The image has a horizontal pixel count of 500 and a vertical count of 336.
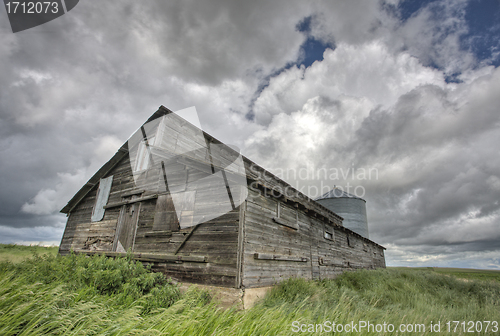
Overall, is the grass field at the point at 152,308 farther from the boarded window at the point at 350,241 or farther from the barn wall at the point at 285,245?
the boarded window at the point at 350,241

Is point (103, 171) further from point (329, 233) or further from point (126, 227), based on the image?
point (329, 233)

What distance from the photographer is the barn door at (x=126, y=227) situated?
384 inches

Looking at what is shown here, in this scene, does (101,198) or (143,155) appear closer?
(143,155)

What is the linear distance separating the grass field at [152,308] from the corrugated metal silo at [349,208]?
11229 mm

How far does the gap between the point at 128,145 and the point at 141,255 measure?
640 cm

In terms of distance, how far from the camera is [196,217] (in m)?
7.97

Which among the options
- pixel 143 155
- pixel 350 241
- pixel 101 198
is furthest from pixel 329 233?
pixel 101 198

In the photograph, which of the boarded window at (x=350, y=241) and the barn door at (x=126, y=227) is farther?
the boarded window at (x=350, y=241)

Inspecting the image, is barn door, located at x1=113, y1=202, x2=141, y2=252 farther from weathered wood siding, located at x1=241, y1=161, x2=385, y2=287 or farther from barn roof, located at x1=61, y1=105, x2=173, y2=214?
weathered wood siding, located at x1=241, y1=161, x2=385, y2=287

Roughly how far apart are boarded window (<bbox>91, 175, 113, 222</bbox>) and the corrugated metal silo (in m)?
18.3

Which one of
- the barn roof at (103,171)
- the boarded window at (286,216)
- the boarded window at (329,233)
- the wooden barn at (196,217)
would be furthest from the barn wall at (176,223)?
the boarded window at (329,233)

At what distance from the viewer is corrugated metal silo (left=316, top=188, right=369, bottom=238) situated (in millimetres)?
21891

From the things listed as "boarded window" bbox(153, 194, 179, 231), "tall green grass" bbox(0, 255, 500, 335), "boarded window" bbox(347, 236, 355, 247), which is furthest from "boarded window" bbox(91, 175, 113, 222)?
"boarded window" bbox(347, 236, 355, 247)

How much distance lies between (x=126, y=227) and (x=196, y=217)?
4246 mm
